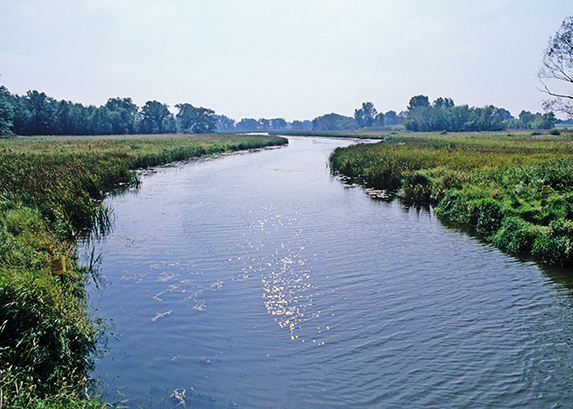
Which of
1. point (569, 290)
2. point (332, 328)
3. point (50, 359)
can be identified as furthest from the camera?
point (569, 290)

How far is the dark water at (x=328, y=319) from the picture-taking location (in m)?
5.15

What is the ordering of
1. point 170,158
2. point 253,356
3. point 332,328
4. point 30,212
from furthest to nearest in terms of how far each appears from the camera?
point 170,158 < point 30,212 < point 332,328 < point 253,356

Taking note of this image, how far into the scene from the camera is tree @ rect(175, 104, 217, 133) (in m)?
155

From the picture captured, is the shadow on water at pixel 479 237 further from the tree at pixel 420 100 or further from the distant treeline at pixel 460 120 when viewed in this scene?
the tree at pixel 420 100

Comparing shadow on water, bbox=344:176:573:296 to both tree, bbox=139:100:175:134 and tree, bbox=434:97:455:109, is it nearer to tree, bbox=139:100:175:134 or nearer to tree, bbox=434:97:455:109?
tree, bbox=139:100:175:134

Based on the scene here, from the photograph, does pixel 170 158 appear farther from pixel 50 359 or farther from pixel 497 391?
pixel 497 391

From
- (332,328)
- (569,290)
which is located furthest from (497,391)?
(569,290)

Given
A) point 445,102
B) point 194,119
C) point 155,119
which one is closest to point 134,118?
point 155,119

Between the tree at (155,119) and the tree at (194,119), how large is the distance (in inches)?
795

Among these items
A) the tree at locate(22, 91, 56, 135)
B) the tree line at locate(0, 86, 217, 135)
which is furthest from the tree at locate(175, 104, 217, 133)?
the tree at locate(22, 91, 56, 135)

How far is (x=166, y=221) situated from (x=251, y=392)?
10302mm

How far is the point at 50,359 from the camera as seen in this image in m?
4.99

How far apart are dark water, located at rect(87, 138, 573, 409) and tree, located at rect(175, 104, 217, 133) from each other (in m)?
151

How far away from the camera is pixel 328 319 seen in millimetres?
7012
